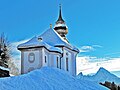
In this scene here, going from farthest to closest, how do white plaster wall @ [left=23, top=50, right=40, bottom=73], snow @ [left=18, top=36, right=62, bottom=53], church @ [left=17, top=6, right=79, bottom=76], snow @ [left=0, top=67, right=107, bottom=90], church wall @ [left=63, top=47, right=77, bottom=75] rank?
1. church wall @ [left=63, top=47, right=77, bottom=75]
2. snow @ [left=18, top=36, right=62, bottom=53]
3. church @ [left=17, top=6, right=79, bottom=76]
4. white plaster wall @ [left=23, top=50, right=40, bottom=73]
5. snow @ [left=0, top=67, right=107, bottom=90]

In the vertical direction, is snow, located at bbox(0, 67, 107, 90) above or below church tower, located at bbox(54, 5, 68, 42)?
below

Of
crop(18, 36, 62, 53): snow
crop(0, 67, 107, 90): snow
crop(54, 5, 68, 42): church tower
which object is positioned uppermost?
crop(54, 5, 68, 42): church tower

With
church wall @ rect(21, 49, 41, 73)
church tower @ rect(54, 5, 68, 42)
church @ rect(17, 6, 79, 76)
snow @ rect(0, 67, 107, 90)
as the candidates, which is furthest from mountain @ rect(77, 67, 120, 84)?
snow @ rect(0, 67, 107, 90)

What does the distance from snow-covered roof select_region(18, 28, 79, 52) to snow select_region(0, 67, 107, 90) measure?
588 inches

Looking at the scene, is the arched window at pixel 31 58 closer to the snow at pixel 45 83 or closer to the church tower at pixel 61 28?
the church tower at pixel 61 28

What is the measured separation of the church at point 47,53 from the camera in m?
39.2

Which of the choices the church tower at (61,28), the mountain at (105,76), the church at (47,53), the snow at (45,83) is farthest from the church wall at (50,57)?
the mountain at (105,76)

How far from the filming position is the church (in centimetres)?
3919

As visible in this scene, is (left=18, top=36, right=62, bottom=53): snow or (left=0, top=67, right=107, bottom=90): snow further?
(left=18, top=36, right=62, bottom=53): snow

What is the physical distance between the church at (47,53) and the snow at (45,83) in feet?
46.5

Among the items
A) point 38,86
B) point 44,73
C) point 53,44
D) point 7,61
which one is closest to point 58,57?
point 53,44

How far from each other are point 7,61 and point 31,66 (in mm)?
11093

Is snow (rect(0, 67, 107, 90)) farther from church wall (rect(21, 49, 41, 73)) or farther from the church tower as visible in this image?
the church tower

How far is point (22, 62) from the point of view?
39.9 meters
